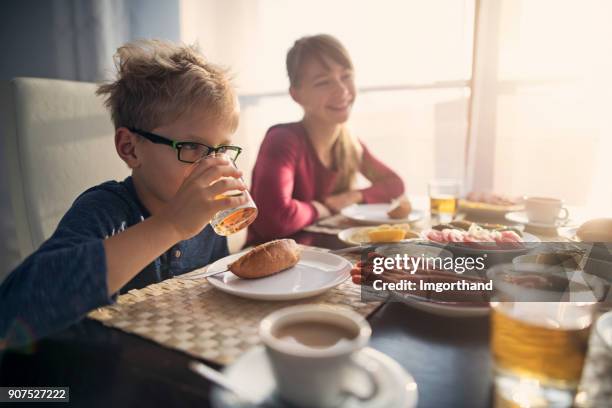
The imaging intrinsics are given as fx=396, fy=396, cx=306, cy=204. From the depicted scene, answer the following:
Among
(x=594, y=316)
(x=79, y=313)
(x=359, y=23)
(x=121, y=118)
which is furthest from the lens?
(x=359, y=23)

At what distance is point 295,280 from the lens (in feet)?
2.41

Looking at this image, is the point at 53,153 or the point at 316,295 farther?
the point at 53,153

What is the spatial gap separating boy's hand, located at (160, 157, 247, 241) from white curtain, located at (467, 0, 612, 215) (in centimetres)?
269

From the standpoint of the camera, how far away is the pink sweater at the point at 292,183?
4.49 ft

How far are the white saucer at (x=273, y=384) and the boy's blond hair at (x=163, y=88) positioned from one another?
2.25ft

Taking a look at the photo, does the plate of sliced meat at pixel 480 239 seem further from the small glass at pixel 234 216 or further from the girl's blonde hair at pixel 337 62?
the girl's blonde hair at pixel 337 62

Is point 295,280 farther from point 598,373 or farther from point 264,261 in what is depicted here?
point 598,373

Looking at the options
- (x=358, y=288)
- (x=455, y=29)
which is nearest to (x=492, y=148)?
(x=455, y=29)

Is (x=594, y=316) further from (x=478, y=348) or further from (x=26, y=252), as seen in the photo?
(x=26, y=252)

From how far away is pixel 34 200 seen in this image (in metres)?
1.10

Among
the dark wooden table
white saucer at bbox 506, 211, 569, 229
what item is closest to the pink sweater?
white saucer at bbox 506, 211, 569, 229

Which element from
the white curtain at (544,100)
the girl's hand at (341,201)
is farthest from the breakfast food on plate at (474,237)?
the white curtain at (544,100)

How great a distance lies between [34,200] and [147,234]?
63 cm

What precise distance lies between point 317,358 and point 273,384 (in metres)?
0.08
